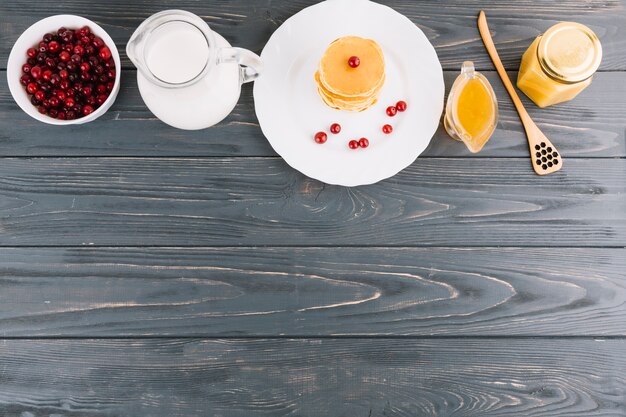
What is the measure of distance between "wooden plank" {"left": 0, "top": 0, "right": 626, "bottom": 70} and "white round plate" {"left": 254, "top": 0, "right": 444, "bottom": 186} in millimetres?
56

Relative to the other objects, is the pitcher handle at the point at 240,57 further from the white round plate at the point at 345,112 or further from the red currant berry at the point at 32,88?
the red currant berry at the point at 32,88

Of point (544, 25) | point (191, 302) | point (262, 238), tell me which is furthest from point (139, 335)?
point (544, 25)

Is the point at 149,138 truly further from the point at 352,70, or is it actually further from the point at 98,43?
the point at 352,70

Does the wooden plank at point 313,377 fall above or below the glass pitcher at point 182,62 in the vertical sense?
below

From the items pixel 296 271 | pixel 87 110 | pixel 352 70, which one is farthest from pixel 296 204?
pixel 87 110

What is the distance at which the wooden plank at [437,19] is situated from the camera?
85 centimetres

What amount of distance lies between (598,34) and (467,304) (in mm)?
474

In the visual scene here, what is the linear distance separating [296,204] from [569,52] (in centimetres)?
45

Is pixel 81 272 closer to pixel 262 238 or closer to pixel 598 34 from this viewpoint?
pixel 262 238

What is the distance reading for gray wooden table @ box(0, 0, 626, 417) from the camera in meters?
0.83

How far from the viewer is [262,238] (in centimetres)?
84

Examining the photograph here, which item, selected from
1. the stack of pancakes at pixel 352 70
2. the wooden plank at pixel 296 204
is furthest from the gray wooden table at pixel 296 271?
the stack of pancakes at pixel 352 70

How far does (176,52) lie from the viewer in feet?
2.18

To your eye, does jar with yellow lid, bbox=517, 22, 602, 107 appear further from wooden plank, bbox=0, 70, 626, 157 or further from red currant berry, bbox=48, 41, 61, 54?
red currant berry, bbox=48, 41, 61, 54
